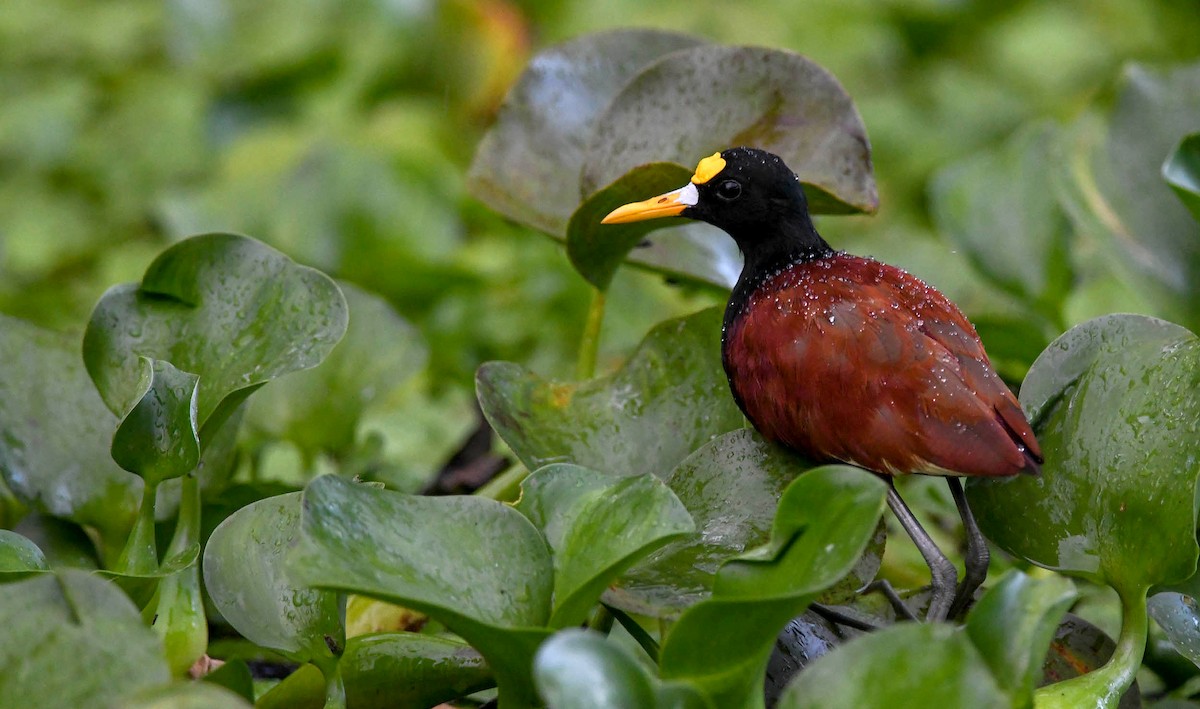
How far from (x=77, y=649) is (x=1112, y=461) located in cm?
40

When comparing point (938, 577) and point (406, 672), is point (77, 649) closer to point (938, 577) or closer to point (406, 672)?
point (406, 672)

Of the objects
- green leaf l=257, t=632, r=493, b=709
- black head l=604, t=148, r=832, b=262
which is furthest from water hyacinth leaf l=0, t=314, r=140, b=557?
black head l=604, t=148, r=832, b=262

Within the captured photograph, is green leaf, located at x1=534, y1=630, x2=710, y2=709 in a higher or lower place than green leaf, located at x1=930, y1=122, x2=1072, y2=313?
higher

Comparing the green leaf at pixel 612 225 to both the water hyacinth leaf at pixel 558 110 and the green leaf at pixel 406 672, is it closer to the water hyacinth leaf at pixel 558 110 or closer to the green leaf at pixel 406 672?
the water hyacinth leaf at pixel 558 110

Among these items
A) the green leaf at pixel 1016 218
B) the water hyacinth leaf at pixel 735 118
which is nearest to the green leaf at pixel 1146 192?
the green leaf at pixel 1016 218

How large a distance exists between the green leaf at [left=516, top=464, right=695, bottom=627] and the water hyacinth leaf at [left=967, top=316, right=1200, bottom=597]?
0.57ft

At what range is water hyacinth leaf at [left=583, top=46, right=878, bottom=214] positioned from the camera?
2.31ft

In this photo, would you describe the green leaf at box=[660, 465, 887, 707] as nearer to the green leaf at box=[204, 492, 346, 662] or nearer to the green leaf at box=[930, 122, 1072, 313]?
the green leaf at box=[204, 492, 346, 662]

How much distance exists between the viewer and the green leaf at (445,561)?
0.45 meters

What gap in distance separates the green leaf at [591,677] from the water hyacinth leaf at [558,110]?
450mm

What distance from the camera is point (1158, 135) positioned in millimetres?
884

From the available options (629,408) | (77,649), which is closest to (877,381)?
(629,408)

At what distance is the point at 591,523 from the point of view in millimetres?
499

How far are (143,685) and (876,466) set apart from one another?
319 mm
